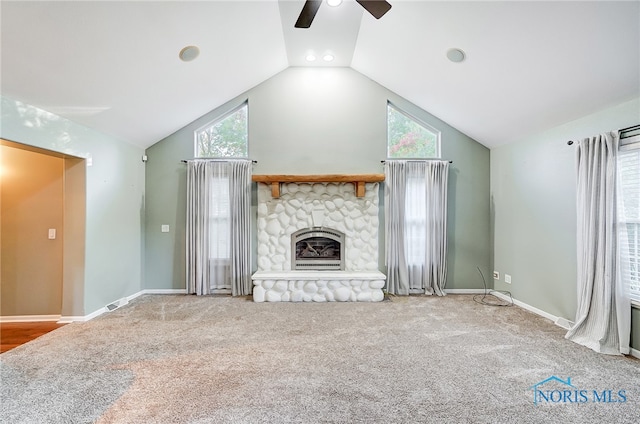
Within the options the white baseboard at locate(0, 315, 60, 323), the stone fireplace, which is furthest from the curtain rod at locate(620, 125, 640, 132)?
the white baseboard at locate(0, 315, 60, 323)

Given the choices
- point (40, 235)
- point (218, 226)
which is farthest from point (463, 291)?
point (40, 235)

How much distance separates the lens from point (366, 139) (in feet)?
15.4

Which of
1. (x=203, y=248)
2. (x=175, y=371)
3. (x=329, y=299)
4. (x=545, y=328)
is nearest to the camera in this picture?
(x=175, y=371)

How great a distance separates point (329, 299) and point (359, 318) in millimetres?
791

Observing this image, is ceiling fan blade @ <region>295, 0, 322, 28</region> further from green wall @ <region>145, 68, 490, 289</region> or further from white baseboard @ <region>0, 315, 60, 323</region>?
white baseboard @ <region>0, 315, 60, 323</region>

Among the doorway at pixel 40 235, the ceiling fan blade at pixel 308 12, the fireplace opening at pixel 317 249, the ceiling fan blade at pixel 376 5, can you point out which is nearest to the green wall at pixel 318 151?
the fireplace opening at pixel 317 249

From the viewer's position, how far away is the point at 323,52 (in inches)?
169

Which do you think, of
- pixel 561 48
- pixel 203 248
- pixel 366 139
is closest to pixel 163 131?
pixel 203 248

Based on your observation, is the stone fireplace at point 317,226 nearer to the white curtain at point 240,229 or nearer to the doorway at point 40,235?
the white curtain at point 240,229

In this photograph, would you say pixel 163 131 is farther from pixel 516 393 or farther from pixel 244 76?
pixel 516 393

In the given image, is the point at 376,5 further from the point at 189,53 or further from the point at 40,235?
the point at 40,235

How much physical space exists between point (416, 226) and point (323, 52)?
2973mm

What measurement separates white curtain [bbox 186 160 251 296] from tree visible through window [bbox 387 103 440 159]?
7.77ft

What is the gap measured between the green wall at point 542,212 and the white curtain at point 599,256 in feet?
0.54
